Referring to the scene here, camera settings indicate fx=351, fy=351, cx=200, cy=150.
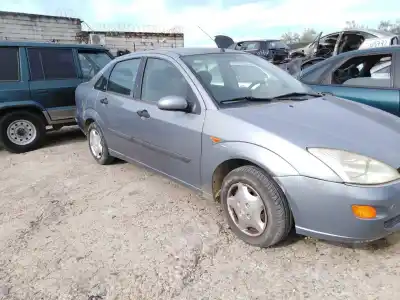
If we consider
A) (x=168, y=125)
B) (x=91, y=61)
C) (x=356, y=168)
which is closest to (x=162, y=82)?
(x=168, y=125)

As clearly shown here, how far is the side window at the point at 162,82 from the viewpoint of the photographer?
3.20m

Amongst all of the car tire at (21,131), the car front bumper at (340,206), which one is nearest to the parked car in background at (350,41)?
the car tire at (21,131)

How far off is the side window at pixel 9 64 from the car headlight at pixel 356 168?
494 cm

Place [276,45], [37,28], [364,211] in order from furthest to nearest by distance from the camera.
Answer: [37,28]
[276,45]
[364,211]

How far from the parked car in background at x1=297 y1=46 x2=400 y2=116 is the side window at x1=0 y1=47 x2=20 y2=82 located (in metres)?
4.31

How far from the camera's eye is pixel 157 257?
2.66m

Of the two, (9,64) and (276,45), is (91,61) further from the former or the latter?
(276,45)

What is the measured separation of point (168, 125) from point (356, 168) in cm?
166

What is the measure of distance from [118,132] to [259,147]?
6.84 ft

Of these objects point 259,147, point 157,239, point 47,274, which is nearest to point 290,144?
point 259,147

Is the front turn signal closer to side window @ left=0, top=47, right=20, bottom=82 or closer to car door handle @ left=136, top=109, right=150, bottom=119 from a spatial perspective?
car door handle @ left=136, top=109, right=150, bottom=119

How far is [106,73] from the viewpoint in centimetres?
448

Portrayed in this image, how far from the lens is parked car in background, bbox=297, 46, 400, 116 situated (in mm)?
3895

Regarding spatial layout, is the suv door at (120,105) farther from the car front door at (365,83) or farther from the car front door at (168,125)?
the car front door at (365,83)
